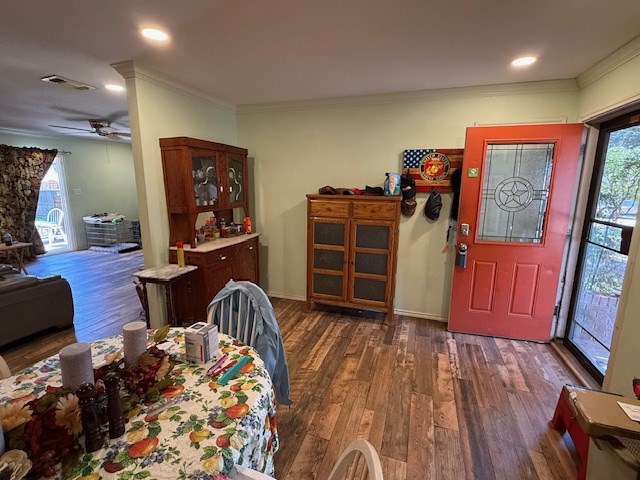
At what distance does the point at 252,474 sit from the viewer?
0.87 meters

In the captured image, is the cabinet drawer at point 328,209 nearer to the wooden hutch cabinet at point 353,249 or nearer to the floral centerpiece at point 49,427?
the wooden hutch cabinet at point 353,249

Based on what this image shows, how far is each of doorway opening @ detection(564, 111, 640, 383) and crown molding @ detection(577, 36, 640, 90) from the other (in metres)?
0.37

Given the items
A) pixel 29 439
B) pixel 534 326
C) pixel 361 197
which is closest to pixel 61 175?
pixel 361 197

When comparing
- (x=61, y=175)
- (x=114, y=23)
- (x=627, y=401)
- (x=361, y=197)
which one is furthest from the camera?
(x=61, y=175)

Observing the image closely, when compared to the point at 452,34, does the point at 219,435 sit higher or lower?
lower

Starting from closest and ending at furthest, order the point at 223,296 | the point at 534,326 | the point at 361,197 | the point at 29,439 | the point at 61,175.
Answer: the point at 29,439
the point at 223,296
the point at 534,326
the point at 361,197
the point at 61,175

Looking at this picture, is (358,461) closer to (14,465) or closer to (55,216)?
(14,465)

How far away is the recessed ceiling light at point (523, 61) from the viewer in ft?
7.53

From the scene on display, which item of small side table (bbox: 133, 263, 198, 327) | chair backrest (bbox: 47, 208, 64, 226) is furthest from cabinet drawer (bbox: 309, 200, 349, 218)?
chair backrest (bbox: 47, 208, 64, 226)

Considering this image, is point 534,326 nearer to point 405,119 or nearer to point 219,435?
point 405,119

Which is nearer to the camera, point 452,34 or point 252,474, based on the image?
point 252,474

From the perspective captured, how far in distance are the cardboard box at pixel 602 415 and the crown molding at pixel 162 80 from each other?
11.6 ft

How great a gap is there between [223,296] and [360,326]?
193cm

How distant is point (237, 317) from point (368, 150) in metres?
2.41
